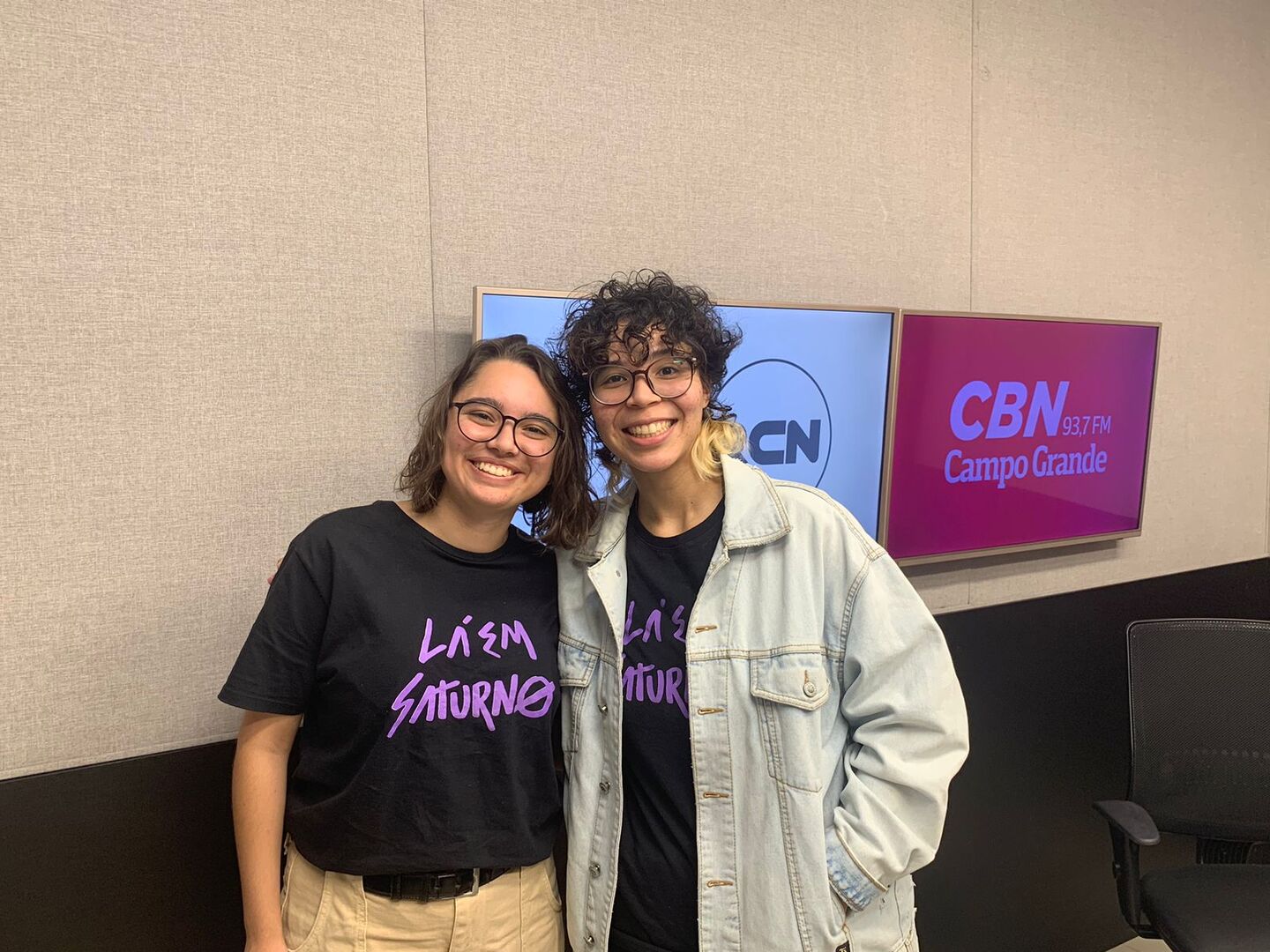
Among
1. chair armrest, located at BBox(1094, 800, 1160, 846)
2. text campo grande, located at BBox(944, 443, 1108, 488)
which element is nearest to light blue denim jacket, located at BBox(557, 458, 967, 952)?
chair armrest, located at BBox(1094, 800, 1160, 846)

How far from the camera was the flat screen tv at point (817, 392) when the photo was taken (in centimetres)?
223

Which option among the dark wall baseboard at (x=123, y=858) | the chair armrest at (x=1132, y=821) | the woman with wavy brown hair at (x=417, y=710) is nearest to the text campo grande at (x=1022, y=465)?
the chair armrest at (x=1132, y=821)

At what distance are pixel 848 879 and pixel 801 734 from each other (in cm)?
22

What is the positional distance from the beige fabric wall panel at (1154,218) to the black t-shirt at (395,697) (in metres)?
1.77

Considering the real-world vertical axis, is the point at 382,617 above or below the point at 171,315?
below

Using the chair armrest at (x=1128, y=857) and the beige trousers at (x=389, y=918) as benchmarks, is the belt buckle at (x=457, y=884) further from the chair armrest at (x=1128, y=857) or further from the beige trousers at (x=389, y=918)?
the chair armrest at (x=1128, y=857)

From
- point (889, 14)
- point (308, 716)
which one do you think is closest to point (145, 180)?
point (308, 716)

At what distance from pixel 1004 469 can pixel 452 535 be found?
1.79 metres

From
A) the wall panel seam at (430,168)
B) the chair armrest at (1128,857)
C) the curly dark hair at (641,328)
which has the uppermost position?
the wall panel seam at (430,168)

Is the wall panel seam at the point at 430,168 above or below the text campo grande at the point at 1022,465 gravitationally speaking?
above

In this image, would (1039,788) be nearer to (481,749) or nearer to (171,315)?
(481,749)

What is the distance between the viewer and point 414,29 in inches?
74.0

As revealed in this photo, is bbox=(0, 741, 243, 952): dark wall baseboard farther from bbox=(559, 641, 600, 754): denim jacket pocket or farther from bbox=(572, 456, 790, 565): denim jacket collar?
bbox=(572, 456, 790, 565): denim jacket collar

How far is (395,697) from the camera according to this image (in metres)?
Answer: 1.39
